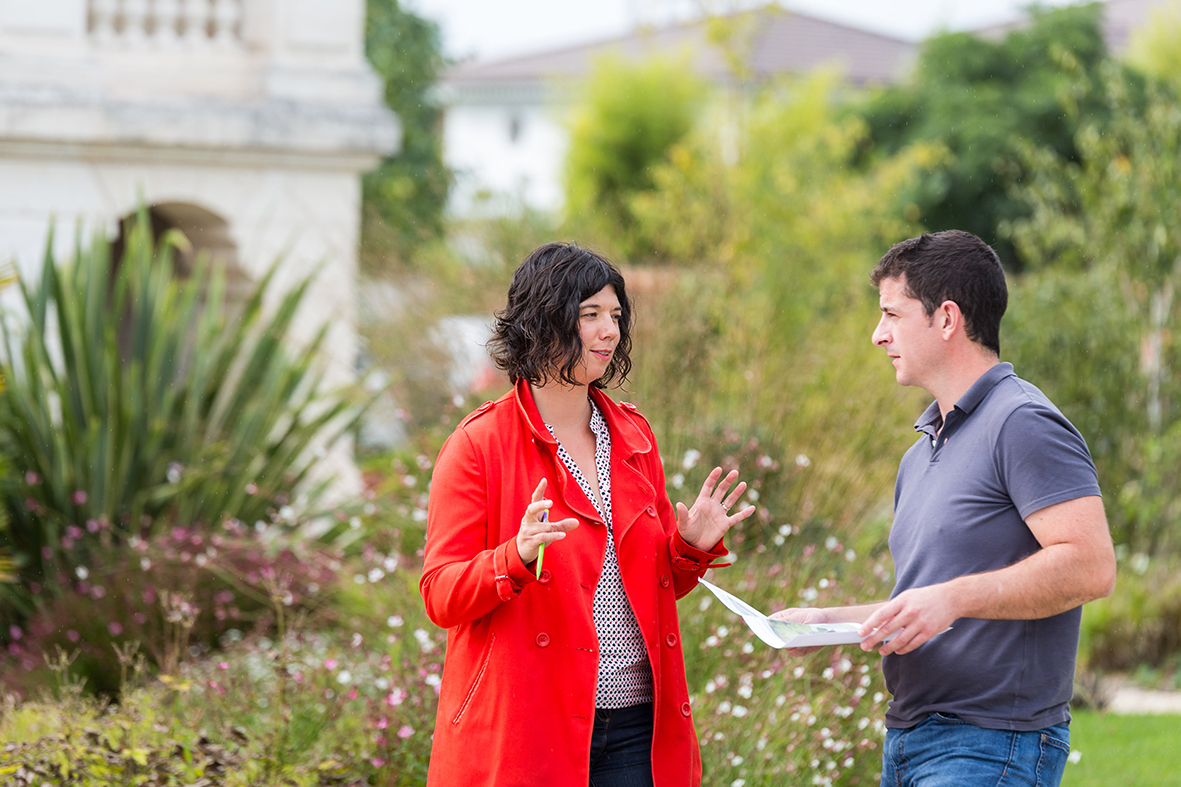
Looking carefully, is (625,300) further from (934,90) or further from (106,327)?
(934,90)

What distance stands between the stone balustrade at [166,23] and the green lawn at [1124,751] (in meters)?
6.82

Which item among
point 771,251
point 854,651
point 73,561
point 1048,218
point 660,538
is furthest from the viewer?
point 771,251

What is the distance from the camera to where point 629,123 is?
2958 cm

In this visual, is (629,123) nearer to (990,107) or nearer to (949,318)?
(990,107)

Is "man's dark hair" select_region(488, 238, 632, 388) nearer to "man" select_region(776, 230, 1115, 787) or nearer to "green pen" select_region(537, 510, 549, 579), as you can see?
"green pen" select_region(537, 510, 549, 579)

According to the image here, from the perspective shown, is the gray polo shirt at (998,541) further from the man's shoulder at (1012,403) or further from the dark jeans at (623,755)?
the dark jeans at (623,755)

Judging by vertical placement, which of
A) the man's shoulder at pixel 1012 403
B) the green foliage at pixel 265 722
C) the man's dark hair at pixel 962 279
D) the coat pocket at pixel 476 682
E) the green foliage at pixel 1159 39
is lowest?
the green foliage at pixel 265 722

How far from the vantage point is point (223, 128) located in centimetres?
813

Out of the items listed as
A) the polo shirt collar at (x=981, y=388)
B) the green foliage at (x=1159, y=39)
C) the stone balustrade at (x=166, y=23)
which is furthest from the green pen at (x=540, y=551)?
the green foliage at (x=1159, y=39)

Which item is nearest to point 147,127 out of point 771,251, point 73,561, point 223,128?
point 223,128

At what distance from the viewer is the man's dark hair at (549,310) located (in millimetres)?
2543

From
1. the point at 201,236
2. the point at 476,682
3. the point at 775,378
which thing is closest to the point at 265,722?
the point at 476,682

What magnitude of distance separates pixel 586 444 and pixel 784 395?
3869 mm

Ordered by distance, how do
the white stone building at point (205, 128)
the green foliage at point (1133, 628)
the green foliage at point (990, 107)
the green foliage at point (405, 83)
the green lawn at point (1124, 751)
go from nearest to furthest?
the green lawn at point (1124, 751)
the green foliage at point (1133, 628)
the white stone building at point (205, 128)
the green foliage at point (405, 83)
the green foliage at point (990, 107)
